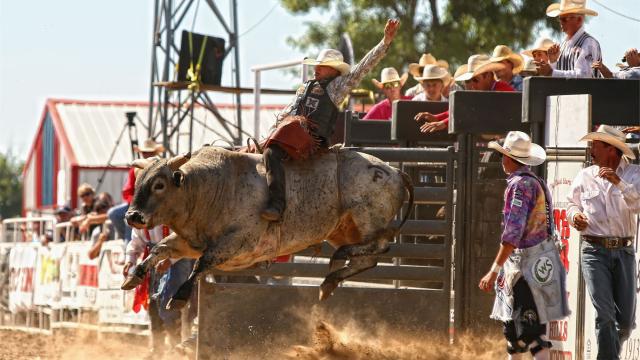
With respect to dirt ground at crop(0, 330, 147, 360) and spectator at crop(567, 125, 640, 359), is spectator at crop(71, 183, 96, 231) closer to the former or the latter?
dirt ground at crop(0, 330, 147, 360)

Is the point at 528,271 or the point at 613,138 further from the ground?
the point at 613,138

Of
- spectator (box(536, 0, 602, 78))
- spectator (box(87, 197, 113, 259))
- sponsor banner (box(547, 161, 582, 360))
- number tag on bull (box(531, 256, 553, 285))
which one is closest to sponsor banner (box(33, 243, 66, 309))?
spectator (box(87, 197, 113, 259))

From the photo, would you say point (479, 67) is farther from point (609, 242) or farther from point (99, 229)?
point (99, 229)

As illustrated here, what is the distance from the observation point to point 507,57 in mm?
13125

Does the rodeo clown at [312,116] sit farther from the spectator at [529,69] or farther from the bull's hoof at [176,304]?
the spectator at [529,69]

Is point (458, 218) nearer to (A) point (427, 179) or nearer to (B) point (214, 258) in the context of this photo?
(A) point (427, 179)

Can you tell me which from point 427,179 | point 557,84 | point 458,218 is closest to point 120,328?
point 427,179

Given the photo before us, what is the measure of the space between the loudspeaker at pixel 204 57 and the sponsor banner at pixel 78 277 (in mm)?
7060

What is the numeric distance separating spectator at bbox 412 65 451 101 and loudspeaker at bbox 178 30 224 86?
11.2 metres

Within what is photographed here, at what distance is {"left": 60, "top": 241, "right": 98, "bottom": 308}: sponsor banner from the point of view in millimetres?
17625

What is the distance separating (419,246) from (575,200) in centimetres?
253

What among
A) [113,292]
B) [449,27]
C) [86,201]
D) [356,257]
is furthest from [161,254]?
[449,27]

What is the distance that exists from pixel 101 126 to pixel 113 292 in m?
34.7

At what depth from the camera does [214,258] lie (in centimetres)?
1042
